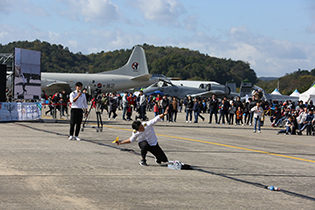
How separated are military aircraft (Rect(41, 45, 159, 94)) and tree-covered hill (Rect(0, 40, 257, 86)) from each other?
71327 millimetres

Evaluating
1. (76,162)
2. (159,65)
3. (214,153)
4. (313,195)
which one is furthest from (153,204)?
(159,65)

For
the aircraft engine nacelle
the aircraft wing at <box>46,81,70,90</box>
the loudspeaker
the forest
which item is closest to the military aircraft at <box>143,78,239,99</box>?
the aircraft engine nacelle

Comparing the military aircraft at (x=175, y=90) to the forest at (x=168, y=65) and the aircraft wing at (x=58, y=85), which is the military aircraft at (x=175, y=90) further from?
the forest at (x=168, y=65)

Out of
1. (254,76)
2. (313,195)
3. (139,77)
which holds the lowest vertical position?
(313,195)

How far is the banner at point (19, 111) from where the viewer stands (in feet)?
65.1

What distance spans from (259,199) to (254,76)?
7043 inches

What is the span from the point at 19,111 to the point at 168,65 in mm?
129613

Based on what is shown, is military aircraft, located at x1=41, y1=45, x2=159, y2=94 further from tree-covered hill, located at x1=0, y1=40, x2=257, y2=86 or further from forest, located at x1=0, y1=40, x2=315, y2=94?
tree-covered hill, located at x1=0, y1=40, x2=257, y2=86

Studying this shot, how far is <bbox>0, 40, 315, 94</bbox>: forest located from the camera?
124062 mm

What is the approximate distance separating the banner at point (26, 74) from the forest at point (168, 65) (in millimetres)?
92632

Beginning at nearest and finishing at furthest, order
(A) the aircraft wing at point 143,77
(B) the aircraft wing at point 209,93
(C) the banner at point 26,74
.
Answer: (C) the banner at point 26,74 < (A) the aircraft wing at point 143,77 < (B) the aircraft wing at point 209,93

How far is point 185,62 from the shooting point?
5871 inches

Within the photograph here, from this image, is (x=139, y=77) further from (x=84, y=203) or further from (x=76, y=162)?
(x=84, y=203)

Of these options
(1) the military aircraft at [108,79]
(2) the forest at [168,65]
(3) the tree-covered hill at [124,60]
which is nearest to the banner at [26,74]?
(1) the military aircraft at [108,79]
